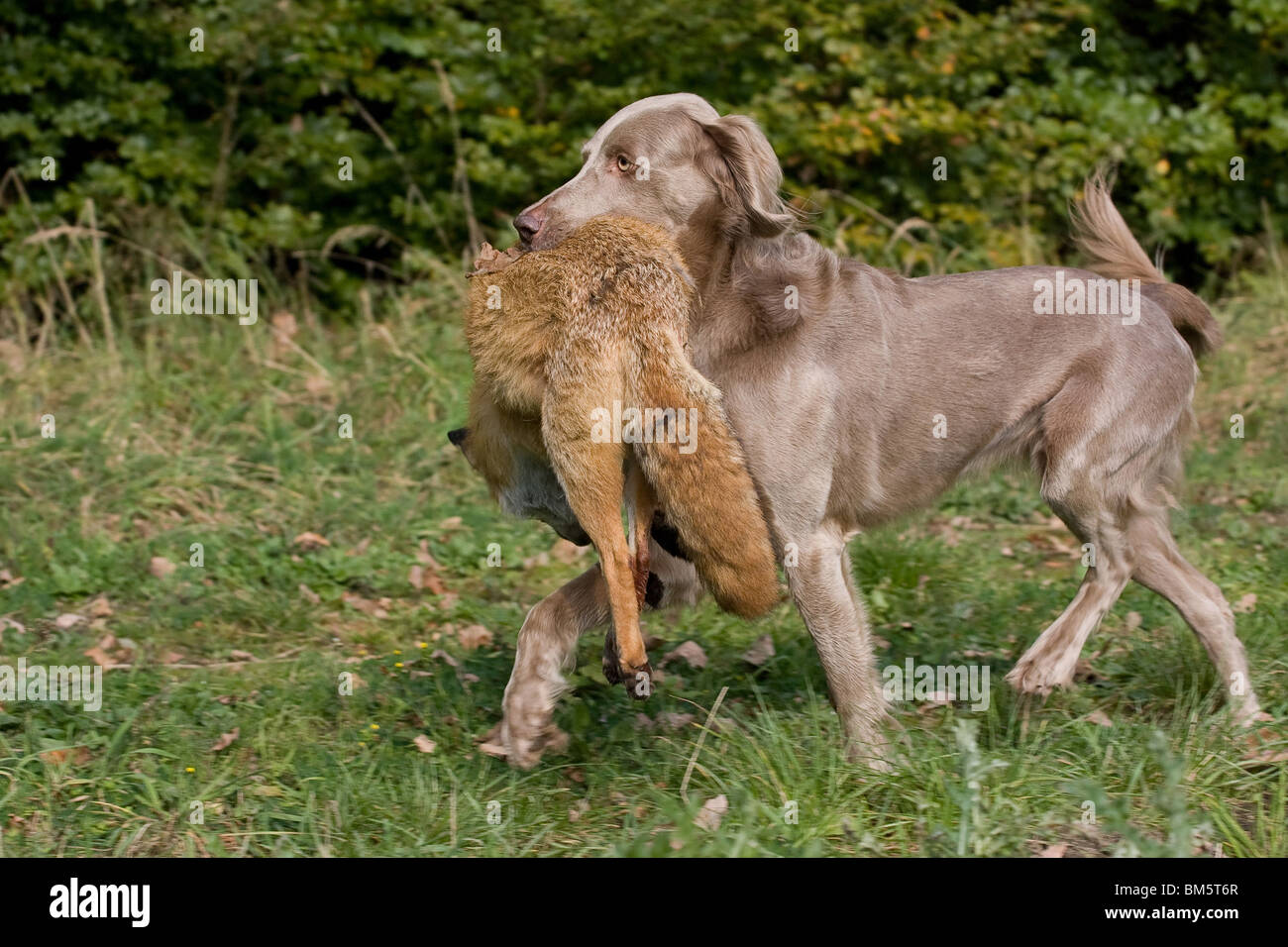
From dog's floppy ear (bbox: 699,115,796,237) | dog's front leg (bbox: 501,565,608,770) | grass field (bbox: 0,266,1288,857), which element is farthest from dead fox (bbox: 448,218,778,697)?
grass field (bbox: 0,266,1288,857)

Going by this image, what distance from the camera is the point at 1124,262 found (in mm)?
5438

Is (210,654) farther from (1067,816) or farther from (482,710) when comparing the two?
(1067,816)

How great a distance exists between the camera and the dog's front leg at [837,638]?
4551 mm

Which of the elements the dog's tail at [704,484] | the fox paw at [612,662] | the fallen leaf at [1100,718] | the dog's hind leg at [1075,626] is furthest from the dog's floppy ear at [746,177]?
the fallen leaf at [1100,718]

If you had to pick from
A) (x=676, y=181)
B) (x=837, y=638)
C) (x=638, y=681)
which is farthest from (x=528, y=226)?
(x=837, y=638)

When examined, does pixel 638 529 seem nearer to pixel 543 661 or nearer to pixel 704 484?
pixel 704 484

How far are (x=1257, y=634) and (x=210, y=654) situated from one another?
4031 millimetres

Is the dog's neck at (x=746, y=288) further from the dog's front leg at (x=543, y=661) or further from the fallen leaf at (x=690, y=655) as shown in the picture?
the fallen leaf at (x=690, y=655)

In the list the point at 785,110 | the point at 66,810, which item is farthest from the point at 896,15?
the point at 66,810

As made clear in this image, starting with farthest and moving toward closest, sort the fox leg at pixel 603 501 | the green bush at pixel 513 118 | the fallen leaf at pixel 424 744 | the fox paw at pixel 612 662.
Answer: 1. the green bush at pixel 513 118
2. the fallen leaf at pixel 424 744
3. the fox paw at pixel 612 662
4. the fox leg at pixel 603 501

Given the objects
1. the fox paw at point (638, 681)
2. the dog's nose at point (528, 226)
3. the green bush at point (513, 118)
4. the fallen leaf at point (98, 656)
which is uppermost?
the green bush at point (513, 118)

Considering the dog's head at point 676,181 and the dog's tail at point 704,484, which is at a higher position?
the dog's head at point 676,181

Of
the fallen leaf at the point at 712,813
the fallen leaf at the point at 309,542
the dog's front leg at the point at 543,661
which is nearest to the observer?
the fallen leaf at the point at 712,813

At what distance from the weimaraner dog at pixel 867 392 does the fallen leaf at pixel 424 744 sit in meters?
0.37
